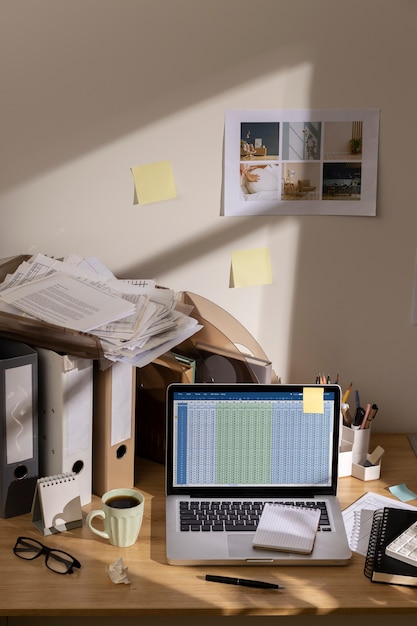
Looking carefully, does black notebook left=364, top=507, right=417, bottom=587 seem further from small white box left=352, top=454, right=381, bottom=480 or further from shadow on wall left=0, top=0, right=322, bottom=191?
shadow on wall left=0, top=0, right=322, bottom=191

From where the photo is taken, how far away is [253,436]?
64.9 inches

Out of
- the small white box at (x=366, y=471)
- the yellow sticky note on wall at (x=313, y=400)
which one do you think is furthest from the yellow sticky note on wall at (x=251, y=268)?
the small white box at (x=366, y=471)

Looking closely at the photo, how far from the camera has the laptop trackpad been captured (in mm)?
1449

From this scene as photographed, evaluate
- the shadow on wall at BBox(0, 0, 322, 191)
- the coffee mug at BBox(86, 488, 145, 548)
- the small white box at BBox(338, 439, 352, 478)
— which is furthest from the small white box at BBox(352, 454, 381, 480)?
the shadow on wall at BBox(0, 0, 322, 191)

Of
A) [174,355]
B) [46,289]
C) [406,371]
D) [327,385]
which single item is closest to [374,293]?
[406,371]

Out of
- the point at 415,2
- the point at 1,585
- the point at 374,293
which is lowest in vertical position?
the point at 1,585

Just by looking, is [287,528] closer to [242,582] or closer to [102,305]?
[242,582]

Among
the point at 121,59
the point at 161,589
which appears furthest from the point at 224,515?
the point at 121,59

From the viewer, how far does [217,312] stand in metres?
1.87

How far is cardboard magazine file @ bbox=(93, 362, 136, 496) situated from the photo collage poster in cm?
50

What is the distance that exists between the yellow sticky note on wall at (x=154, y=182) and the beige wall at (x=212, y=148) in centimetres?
2

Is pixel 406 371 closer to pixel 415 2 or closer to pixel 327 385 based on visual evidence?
pixel 327 385

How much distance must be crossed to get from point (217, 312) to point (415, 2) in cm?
82

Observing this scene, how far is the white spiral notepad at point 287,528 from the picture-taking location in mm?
1469
